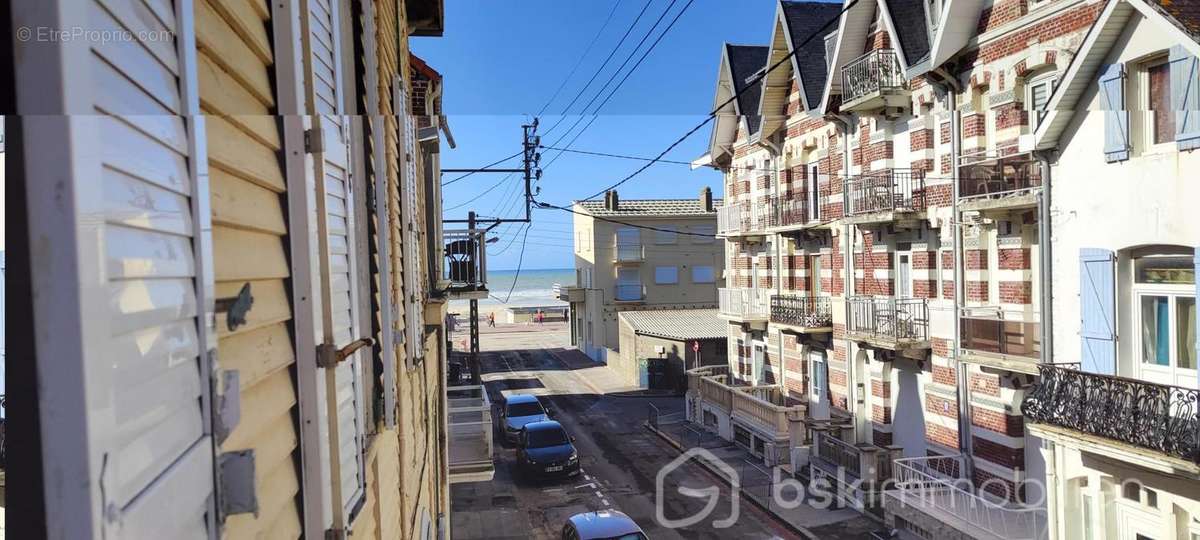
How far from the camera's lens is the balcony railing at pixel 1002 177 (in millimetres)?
7813

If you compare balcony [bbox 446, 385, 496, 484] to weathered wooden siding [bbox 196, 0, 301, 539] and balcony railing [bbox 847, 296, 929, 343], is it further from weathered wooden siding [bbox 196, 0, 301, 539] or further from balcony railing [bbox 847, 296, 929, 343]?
weathered wooden siding [bbox 196, 0, 301, 539]

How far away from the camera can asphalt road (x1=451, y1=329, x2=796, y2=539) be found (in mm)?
12172

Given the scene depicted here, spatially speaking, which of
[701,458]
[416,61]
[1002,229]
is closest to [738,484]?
[701,458]

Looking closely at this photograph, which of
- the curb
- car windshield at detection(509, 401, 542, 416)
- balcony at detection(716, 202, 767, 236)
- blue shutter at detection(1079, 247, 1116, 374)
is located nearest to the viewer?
blue shutter at detection(1079, 247, 1116, 374)

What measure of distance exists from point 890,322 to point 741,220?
6548 mm

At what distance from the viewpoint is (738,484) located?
14.3m

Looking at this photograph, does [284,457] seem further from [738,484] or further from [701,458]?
[701,458]

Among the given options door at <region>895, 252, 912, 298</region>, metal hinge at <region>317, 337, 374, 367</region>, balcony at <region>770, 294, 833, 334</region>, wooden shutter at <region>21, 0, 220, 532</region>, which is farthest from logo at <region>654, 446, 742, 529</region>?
wooden shutter at <region>21, 0, 220, 532</region>

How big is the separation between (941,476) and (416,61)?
9058 millimetres

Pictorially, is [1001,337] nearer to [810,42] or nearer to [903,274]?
[903,274]

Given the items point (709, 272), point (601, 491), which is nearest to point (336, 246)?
point (601, 491)

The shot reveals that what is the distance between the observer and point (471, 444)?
36.6 feet

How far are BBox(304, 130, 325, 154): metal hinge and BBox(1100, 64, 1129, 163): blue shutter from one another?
4402 mm

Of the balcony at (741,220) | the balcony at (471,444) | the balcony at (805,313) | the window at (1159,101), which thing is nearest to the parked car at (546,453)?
the balcony at (471,444)
